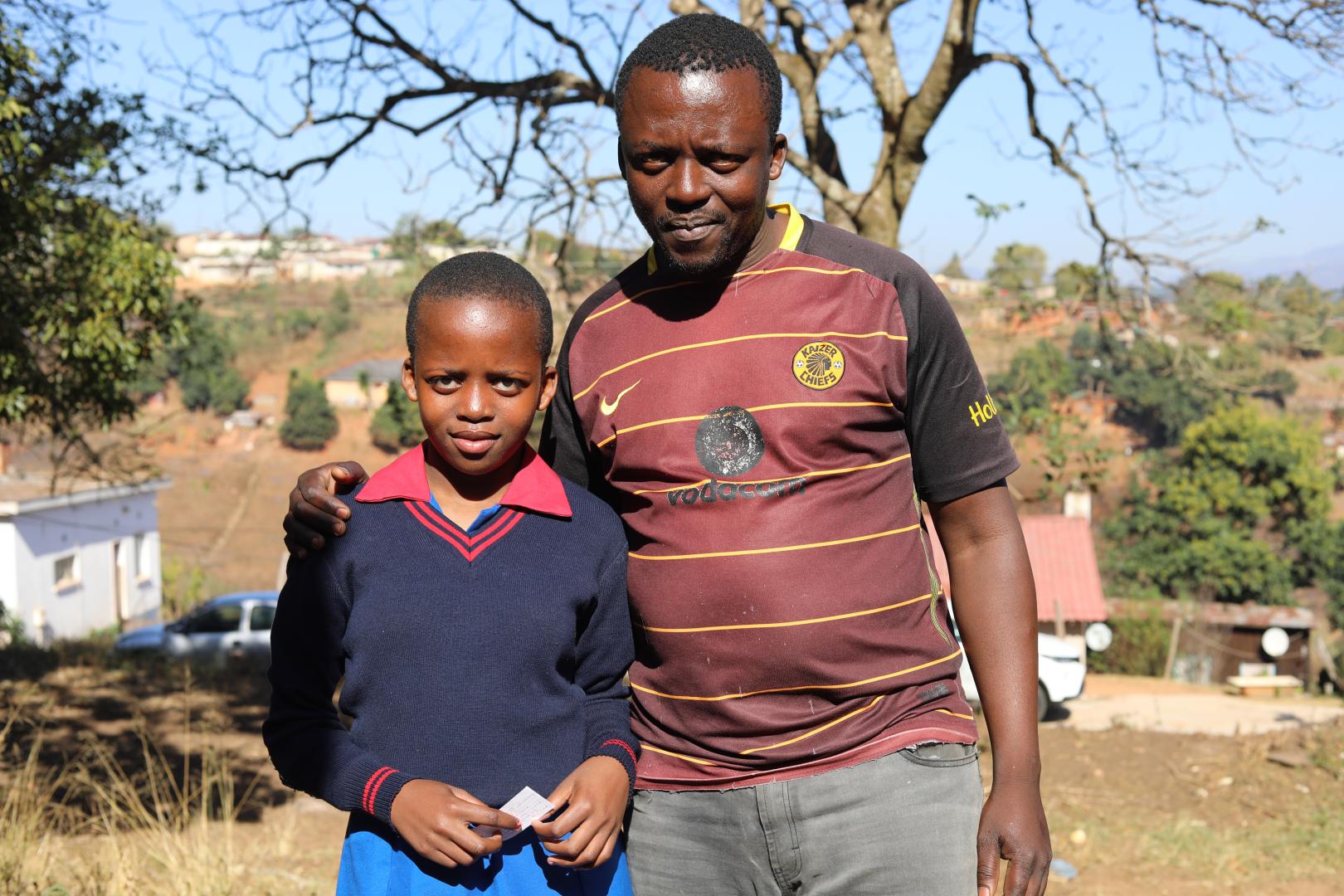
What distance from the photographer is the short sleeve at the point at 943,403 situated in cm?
185

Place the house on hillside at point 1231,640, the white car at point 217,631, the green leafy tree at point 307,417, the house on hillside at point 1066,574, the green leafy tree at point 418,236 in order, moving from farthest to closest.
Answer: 1. the green leafy tree at point 307,417
2. the house on hillside at point 1231,640
3. the house on hillside at point 1066,574
4. the white car at point 217,631
5. the green leafy tree at point 418,236

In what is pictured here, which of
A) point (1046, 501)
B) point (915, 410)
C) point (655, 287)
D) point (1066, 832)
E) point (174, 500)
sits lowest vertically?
point (174, 500)

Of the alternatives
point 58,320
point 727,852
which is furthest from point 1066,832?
point 58,320

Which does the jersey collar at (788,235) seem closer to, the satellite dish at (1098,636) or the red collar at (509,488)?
the red collar at (509,488)

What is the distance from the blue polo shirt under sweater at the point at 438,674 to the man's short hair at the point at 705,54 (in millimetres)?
698

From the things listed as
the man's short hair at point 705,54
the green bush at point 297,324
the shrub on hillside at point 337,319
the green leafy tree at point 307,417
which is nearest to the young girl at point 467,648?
the man's short hair at point 705,54

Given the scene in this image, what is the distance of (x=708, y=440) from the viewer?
1831 mm

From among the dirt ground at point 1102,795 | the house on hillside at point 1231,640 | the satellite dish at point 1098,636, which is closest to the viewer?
the dirt ground at point 1102,795

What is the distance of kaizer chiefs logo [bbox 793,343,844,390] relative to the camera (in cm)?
181

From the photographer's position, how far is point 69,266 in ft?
22.7

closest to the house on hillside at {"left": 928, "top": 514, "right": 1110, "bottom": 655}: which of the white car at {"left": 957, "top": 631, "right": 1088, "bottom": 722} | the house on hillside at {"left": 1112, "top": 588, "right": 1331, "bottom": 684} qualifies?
the house on hillside at {"left": 1112, "top": 588, "right": 1331, "bottom": 684}

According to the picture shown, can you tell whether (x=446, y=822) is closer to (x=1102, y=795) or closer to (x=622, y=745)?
(x=622, y=745)

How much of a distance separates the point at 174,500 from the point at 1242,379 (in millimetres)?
47743

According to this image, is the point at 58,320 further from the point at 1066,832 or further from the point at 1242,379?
the point at 1242,379
